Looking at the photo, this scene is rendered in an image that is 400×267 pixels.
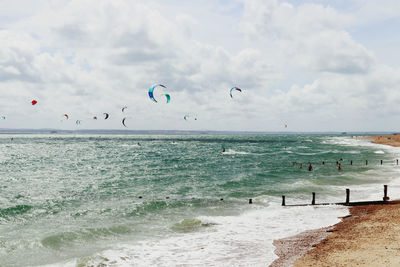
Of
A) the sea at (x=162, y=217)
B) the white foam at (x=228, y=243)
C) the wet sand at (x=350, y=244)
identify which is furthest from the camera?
the sea at (x=162, y=217)

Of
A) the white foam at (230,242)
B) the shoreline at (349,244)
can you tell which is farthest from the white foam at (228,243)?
the shoreline at (349,244)

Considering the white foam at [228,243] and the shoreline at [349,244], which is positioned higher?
the shoreline at [349,244]

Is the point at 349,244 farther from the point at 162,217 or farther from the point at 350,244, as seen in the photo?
the point at 162,217

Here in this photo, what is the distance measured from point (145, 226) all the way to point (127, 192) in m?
11.8

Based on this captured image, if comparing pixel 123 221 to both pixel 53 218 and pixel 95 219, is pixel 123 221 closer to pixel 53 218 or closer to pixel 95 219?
pixel 95 219

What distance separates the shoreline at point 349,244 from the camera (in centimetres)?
1166

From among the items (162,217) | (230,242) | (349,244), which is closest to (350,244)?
(349,244)

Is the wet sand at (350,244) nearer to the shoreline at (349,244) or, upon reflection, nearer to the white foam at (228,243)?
the shoreline at (349,244)

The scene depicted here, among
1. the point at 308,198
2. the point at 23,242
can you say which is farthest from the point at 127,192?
the point at 308,198

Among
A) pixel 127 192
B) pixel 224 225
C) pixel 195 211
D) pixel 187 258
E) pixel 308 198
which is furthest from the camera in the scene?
pixel 127 192

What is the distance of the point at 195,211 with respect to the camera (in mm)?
22094

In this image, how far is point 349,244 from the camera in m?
13.4

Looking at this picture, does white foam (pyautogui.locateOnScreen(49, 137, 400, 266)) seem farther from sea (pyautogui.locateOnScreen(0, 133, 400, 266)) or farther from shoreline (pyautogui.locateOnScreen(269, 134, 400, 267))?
shoreline (pyautogui.locateOnScreen(269, 134, 400, 267))

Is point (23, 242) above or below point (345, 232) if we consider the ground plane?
below
